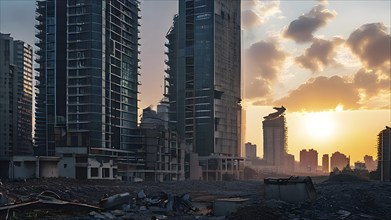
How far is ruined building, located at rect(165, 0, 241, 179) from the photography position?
6083 inches

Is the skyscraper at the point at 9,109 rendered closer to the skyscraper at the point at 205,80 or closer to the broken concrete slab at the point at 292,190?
the skyscraper at the point at 205,80

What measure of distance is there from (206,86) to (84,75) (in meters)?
49.9

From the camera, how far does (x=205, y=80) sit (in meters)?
156

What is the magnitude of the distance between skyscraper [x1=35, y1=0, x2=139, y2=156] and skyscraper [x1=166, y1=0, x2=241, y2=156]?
27.6 m

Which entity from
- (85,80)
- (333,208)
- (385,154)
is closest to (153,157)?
(85,80)

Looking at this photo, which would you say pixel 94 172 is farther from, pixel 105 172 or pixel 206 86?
pixel 206 86

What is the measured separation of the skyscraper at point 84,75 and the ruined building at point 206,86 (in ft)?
90.5

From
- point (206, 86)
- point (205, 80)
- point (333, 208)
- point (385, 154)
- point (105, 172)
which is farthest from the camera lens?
point (205, 80)

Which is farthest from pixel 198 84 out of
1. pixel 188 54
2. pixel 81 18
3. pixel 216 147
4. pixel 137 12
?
pixel 81 18

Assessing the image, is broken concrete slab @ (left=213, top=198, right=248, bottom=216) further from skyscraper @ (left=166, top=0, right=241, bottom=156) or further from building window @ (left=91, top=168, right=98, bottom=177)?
skyscraper @ (left=166, top=0, right=241, bottom=156)

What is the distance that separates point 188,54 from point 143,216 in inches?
4997

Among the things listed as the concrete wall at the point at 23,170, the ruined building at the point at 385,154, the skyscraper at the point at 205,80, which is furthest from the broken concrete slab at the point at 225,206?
the skyscraper at the point at 205,80

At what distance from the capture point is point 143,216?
36031mm

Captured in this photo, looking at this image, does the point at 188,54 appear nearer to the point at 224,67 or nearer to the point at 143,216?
the point at 224,67
